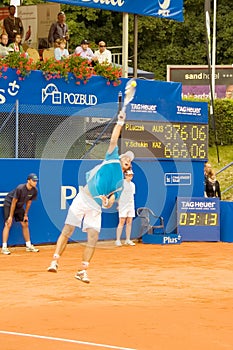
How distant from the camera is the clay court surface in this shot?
444 inches

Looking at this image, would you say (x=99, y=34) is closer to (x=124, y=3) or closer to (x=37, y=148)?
(x=124, y=3)

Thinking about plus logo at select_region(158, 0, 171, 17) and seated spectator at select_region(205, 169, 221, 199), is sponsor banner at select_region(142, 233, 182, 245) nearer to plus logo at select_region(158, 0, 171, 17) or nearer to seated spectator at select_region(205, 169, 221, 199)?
seated spectator at select_region(205, 169, 221, 199)

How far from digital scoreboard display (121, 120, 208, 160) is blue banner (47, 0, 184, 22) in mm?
3427

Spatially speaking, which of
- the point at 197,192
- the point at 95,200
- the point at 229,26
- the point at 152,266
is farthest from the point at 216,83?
the point at 95,200

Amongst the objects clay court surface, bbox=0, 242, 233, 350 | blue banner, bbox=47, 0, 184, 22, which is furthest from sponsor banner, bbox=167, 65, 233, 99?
clay court surface, bbox=0, 242, 233, 350

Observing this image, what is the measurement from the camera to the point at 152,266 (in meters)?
19.7

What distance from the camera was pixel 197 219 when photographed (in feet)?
82.3

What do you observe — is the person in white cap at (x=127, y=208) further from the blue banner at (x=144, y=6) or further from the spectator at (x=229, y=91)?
the spectator at (x=229, y=91)

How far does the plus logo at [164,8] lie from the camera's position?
86.4 ft

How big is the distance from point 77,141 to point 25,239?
3222 mm

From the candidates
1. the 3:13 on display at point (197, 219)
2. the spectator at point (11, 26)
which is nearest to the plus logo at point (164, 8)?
the spectator at point (11, 26)

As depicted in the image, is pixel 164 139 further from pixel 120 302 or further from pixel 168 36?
pixel 168 36

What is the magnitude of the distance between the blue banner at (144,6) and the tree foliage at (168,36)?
2398 cm

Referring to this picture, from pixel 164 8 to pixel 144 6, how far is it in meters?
0.75
